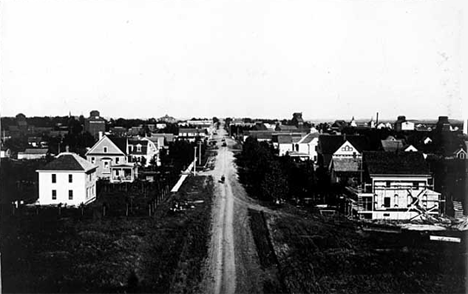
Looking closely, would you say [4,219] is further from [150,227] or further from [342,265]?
[342,265]

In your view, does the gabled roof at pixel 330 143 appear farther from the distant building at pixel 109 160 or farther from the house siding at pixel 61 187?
the house siding at pixel 61 187

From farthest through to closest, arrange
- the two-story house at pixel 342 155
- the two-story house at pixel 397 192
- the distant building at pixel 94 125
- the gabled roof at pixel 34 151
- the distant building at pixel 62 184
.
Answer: the distant building at pixel 94 125 → the gabled roof at pixel 34 151 → the two-story house at pixel 342 155 → the distant building at pixel 62 184 → the two-story house at pixel 397 192

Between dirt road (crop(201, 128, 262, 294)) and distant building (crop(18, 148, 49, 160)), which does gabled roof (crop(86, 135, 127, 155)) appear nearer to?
dirt road (crop(201, 128, 262, 294))

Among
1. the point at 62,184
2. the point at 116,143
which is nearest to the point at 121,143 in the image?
the point at 116,143

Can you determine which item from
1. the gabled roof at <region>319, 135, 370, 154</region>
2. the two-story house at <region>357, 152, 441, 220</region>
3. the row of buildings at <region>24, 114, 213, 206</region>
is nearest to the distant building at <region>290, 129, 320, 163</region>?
the gabled roof at <region>319, 135, 370, 154</region>

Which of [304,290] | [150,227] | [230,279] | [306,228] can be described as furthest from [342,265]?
[150,227]

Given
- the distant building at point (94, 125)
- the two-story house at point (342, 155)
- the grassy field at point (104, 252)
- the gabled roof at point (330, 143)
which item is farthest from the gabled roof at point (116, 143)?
the distant building at point (94, 125)
